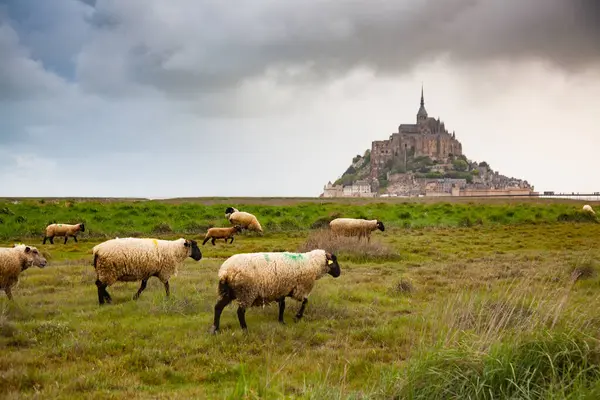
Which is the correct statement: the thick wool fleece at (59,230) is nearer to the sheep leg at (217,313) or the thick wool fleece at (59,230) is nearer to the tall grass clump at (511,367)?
the sheep leg at (217,313)

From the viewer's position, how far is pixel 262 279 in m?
9.26

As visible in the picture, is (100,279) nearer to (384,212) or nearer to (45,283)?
(45,283)

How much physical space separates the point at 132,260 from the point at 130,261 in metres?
0.05

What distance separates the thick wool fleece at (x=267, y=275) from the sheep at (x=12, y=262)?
538 centimetres

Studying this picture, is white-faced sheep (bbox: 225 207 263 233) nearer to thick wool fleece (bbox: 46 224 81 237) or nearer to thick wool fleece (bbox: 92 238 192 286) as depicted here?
thick wool fleece (bbox: 46 224 81 237)

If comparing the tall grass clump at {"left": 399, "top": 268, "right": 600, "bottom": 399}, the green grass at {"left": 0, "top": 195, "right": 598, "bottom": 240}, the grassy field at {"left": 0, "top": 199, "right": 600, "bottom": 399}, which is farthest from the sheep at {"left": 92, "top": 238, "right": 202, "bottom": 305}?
the green grass at {"left": 0, "top": 195, "right": 598, "bottom": 240}

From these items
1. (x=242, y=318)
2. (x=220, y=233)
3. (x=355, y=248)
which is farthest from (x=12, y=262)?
(x=220, y=233)

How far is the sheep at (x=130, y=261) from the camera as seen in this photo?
11.0 metres

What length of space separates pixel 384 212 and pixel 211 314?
2986 cm

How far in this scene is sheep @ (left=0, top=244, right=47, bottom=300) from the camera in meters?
10.9

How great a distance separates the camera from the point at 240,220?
95.1ft

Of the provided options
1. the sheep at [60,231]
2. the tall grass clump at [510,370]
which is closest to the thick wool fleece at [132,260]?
the tall grass clump at [510,370]

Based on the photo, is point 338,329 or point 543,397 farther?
point 338,329

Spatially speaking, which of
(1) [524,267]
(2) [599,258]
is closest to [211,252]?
(1) [524,267]
